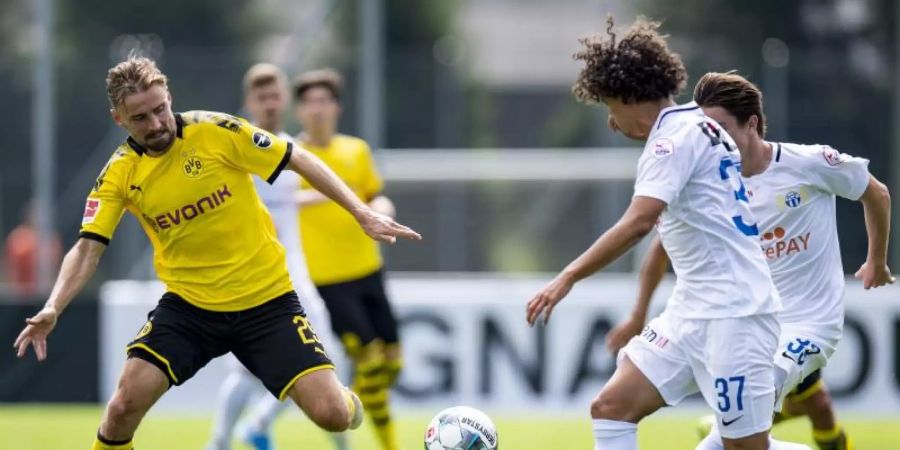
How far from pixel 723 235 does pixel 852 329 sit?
650cm

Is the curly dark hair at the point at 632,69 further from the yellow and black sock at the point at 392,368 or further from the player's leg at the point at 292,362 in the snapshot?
the yellow and black sock at the point at 392,368

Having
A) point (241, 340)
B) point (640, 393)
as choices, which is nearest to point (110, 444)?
point (241, 340)

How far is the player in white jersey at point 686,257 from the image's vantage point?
502 cm

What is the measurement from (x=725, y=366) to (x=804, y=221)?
1146 mm

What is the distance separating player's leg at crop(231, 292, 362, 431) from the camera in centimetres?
599

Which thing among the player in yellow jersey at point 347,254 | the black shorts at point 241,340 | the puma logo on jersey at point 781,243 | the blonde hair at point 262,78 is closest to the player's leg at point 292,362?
the black shorts at point 241,340

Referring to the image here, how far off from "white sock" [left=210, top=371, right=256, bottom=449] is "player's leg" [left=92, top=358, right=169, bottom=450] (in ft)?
7.22

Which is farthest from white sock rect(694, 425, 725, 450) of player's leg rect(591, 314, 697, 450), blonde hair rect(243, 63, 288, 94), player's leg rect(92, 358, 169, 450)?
blonde hair rect(243, 63, 288, 94)

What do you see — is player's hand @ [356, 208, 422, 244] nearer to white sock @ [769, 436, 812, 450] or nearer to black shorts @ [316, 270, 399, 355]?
white sock @ [769, 436, 812, 450]

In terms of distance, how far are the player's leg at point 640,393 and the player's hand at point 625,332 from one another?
628 mm

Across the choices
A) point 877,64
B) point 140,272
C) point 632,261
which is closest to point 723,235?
point 632,261

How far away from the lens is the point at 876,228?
6.22 meters

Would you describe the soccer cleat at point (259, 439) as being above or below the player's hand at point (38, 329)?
below

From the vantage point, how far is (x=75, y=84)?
1467 cm
